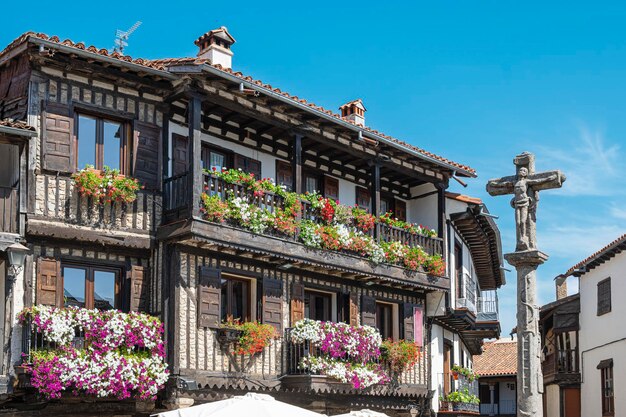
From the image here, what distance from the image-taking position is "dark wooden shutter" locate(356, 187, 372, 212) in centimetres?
2886

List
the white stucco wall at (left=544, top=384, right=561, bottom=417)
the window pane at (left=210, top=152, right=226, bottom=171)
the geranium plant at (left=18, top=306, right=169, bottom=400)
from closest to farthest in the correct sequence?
1. the geranium plant at (left=18, top=306, right=169, bottom=400)
2. the window pane at (left=210, top=152, right=226, bottom=171)
3. the white stucco wall at (left=544, top=384, right=561, bottom=417)

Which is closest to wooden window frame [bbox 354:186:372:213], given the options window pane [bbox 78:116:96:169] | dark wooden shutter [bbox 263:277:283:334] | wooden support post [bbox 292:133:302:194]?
wooden support post [bbox 292:133:302:194]

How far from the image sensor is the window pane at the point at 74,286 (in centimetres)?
2097

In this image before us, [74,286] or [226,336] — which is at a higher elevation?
[74,286]

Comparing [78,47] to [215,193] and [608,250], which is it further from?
[608,250]

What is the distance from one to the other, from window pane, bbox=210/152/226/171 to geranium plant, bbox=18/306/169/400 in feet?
14.7

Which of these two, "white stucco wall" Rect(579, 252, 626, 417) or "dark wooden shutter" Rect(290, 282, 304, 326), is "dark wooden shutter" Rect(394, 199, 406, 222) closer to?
"dark wooden shutter" Rect(290, 282, 304, 326)

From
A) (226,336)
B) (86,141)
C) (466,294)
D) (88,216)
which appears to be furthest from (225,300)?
(466,294)

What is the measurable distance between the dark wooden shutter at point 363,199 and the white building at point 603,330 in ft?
32.5

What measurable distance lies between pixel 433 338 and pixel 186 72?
1208 cm

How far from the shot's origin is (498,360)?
5641 centimetres

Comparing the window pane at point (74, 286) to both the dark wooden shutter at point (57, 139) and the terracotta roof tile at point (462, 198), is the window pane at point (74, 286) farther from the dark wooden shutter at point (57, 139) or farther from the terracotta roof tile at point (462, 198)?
the terracotta roof tile at point (462, 198)

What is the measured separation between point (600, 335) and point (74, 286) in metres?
23.3

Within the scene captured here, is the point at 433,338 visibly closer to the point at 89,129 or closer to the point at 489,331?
the point at 489,331
